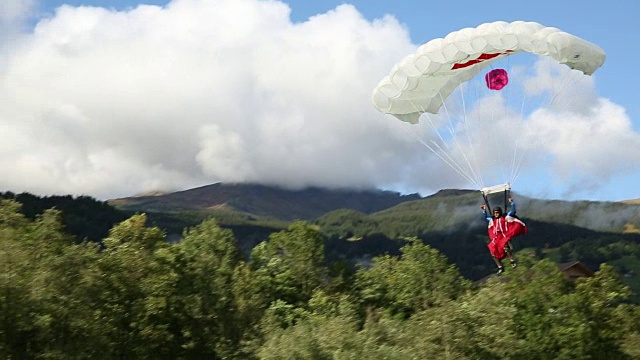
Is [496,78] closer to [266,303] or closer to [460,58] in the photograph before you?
[460,58]

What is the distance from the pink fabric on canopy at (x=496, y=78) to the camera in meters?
37.9

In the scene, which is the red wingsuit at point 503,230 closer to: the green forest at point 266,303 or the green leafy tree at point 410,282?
the green forest at point 266,303

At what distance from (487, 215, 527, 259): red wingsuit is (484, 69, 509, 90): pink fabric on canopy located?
6.92 metres

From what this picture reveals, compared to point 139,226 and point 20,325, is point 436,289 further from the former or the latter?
point 20,325

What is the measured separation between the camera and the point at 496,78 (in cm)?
3803

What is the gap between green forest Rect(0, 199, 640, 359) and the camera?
41.2 metres

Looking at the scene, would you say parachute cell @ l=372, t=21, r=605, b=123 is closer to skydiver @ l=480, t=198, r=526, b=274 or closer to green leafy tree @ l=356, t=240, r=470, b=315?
skydiver @ l=480, t=198, r=526, b=274

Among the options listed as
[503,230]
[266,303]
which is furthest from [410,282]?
[503,230]

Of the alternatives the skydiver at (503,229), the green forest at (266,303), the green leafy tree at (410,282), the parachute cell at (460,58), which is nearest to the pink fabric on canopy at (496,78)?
the parachute cell at (460,58)

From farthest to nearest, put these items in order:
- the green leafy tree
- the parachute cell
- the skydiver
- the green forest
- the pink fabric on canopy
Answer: the green leafy tree
the green forest
the pink fabric on canopy
the parachute cell
the skydiver

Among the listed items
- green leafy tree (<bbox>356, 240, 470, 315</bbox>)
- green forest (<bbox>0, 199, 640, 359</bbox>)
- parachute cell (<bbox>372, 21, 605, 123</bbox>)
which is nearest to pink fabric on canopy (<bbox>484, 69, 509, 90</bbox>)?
Answer: parachute cell (<bbox>372, 21, 605, 123</bbox>)

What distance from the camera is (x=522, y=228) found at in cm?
3316

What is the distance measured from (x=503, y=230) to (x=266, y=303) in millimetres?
30128

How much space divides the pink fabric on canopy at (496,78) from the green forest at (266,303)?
491 inches
